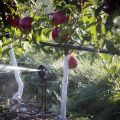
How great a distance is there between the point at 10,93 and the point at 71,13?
128 inches

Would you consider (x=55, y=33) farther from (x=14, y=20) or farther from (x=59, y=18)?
(x=14, y=20)

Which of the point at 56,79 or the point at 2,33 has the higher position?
the point at 2,33

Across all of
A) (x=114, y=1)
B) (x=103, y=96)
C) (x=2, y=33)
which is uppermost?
(x=114, y=1)

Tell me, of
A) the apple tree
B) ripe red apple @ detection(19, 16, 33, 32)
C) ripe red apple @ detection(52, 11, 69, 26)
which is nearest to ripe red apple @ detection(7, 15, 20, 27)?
the apple tree

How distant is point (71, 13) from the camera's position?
3.63 feet

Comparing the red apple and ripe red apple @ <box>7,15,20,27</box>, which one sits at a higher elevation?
ripe red apple @ <box>7,15,20,27</box>

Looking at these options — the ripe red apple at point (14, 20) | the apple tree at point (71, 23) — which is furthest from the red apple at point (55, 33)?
the ripe red apple at point (14, 20)

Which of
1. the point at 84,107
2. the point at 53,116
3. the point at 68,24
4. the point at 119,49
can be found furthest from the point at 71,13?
the point at 84,107

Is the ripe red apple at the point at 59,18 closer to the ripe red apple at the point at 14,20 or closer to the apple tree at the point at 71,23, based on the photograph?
the apple tree at the point at 71,23

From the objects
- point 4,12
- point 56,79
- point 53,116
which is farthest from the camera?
point 56,79

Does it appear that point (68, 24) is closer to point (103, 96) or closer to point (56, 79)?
point (103, 96)

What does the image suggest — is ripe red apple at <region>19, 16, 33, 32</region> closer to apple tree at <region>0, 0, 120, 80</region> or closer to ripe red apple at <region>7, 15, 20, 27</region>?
apple tree at <region>0, 0, 120, 80</region>

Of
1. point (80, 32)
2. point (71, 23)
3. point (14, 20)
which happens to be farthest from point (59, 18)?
point (14, 20)

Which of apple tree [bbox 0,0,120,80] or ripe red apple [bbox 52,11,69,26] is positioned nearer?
apple tree [bbox 0,0,120,80]
